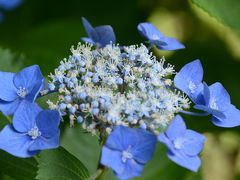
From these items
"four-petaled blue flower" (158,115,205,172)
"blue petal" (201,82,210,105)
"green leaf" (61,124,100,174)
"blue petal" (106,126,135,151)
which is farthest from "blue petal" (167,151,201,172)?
"green leaf" (61,124,100,174)

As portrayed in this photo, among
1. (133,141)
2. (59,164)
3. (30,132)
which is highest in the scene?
(133,141)

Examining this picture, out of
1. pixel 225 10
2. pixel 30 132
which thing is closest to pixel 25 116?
pixel 30 132

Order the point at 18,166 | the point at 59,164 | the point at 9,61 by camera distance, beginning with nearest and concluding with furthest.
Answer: the point at 59,164 → the point at 18,166 → the point at 9,61

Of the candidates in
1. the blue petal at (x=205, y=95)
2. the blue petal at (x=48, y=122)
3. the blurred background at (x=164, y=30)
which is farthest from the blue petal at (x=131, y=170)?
the blurred background at (x=164, y=30)

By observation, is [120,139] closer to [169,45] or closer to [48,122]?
[48,122]

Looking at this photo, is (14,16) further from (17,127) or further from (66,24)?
(17,127)

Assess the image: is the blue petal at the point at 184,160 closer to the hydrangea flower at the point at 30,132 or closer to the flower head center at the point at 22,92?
the hydrangea flower at the point at 30,132
